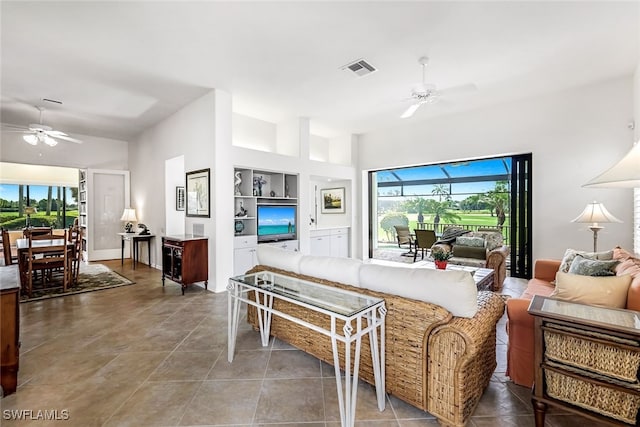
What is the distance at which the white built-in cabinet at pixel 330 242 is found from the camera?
635 centimetres

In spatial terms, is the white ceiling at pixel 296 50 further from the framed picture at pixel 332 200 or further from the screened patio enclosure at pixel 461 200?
the framed picture at pixel 332 200

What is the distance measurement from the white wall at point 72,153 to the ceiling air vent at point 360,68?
21.6 ft

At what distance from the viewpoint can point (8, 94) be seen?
175 inches

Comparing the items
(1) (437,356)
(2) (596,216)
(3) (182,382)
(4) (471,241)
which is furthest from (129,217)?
(2) (596,216)

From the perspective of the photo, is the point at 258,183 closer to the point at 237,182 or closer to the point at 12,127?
the point at 237,182

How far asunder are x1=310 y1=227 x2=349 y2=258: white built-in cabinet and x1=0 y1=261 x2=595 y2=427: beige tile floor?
325 centimetres

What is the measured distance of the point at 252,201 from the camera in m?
5.35

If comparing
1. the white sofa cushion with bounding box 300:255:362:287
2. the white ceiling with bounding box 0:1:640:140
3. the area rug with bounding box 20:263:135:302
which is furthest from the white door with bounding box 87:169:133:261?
the white sofa cushion with bounding box 300:255:362:287

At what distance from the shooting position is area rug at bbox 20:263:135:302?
A: 4186 mm

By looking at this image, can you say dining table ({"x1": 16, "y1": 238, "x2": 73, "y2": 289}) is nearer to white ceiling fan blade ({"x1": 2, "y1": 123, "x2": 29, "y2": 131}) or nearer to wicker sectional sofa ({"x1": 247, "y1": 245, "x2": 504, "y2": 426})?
white ceiling fan blade ({"x1": 2, "y1": 123, "x2": 29, "y2": 131})

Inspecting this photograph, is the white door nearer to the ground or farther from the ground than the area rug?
farther from the ground

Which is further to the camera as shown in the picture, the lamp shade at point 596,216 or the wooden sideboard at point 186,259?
the wooden sideboard at point 186,259

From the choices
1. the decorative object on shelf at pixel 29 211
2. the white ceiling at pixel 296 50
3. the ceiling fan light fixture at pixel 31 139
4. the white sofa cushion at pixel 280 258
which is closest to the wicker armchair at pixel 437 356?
the white sofa cushion at pixel 280 258

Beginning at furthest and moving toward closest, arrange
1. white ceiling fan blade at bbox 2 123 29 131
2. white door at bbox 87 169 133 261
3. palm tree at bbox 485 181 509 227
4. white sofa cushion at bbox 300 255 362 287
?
white door at bbox 87 169 133 261
palm tree at bbox 485 181 509 227
white ceiling fan blade at bbox 2 123 29 131
white sofa cushion at bbox 300 255 362 287
